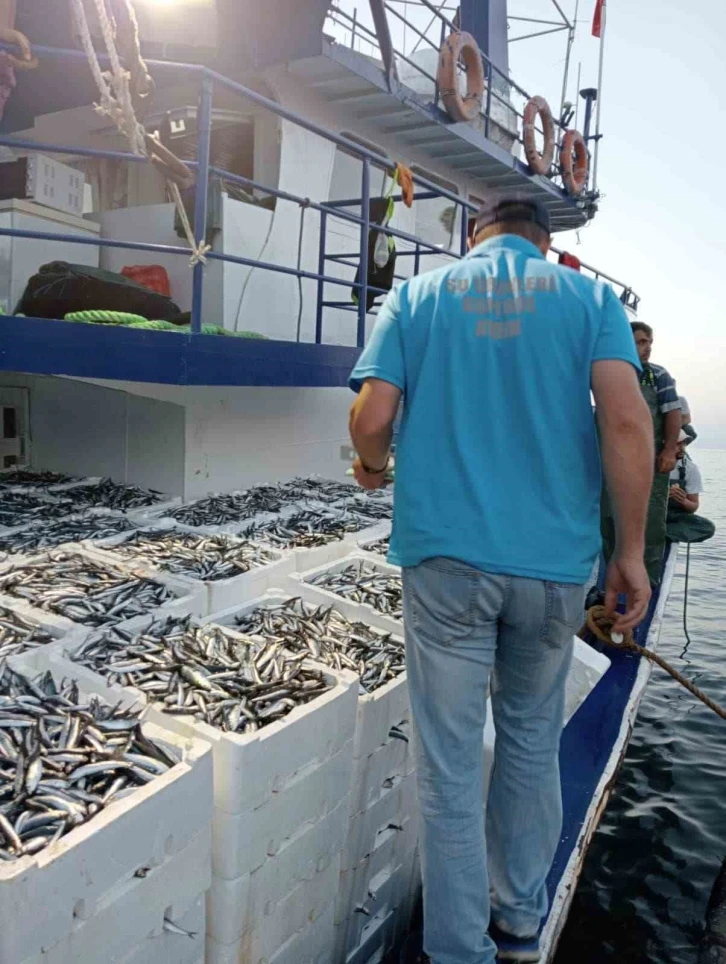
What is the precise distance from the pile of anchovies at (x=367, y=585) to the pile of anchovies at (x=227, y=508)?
4.90ft

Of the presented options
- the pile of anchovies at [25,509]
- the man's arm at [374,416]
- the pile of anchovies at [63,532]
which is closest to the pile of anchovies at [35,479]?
the pile of anchovies at [25,509]

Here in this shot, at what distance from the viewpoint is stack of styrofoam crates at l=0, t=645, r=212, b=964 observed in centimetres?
209

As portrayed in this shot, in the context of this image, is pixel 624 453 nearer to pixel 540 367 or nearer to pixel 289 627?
pixel 540 367

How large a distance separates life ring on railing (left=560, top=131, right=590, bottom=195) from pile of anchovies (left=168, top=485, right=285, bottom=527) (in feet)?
31.2

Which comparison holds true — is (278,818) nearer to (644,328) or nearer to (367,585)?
(367,585)

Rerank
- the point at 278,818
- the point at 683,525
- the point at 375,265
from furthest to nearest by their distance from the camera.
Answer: the point at 375,265 → the point at 683,525 → the point at 278,818

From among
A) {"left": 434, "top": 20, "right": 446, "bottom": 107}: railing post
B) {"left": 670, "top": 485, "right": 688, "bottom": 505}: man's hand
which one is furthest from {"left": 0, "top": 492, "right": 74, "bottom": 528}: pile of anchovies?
{"left": 434, "top": 20, "right": 446, "bottom": 107}: railing post

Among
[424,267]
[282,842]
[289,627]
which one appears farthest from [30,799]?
[424,267]

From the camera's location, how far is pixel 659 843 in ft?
19.3

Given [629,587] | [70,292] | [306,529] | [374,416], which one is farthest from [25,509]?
[629,587]

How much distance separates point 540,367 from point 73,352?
4.24 metres

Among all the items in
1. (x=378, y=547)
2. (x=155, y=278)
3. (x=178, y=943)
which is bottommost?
(x=178, y=943)

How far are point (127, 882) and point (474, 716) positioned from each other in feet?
4.27

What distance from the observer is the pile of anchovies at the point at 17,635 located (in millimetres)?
3764
